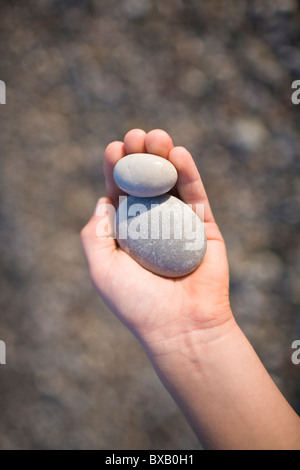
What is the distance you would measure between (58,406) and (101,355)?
0.82ft

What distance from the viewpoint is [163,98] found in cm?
108

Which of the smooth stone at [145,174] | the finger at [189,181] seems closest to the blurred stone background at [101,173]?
the finger at [189,181]

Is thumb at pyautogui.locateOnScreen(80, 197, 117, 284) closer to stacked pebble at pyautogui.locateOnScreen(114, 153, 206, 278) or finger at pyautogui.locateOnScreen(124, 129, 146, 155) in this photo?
stacked pebble at pyautogui.locateOnScreen(114, 153, 206, 278)

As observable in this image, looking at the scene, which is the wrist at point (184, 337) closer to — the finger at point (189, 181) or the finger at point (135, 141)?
the finger at point (189, 181)

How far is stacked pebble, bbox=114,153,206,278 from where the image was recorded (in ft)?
2.25

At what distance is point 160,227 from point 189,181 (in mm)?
132

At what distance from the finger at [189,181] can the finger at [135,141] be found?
7 cm

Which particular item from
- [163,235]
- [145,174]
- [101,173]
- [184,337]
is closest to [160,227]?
[163,235]

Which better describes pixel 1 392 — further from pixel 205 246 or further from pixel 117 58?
pixel 117 58

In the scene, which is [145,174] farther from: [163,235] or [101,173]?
[101,173]

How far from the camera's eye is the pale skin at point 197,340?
0.63 m

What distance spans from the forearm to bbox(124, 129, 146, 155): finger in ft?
1.37

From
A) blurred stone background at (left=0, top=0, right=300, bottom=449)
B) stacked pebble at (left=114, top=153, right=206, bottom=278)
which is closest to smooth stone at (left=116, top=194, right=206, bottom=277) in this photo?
stacked pebble at (left=114, top=153, right=206, bottom=278)

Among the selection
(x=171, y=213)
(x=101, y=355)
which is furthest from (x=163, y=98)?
(x=101, y=355)
